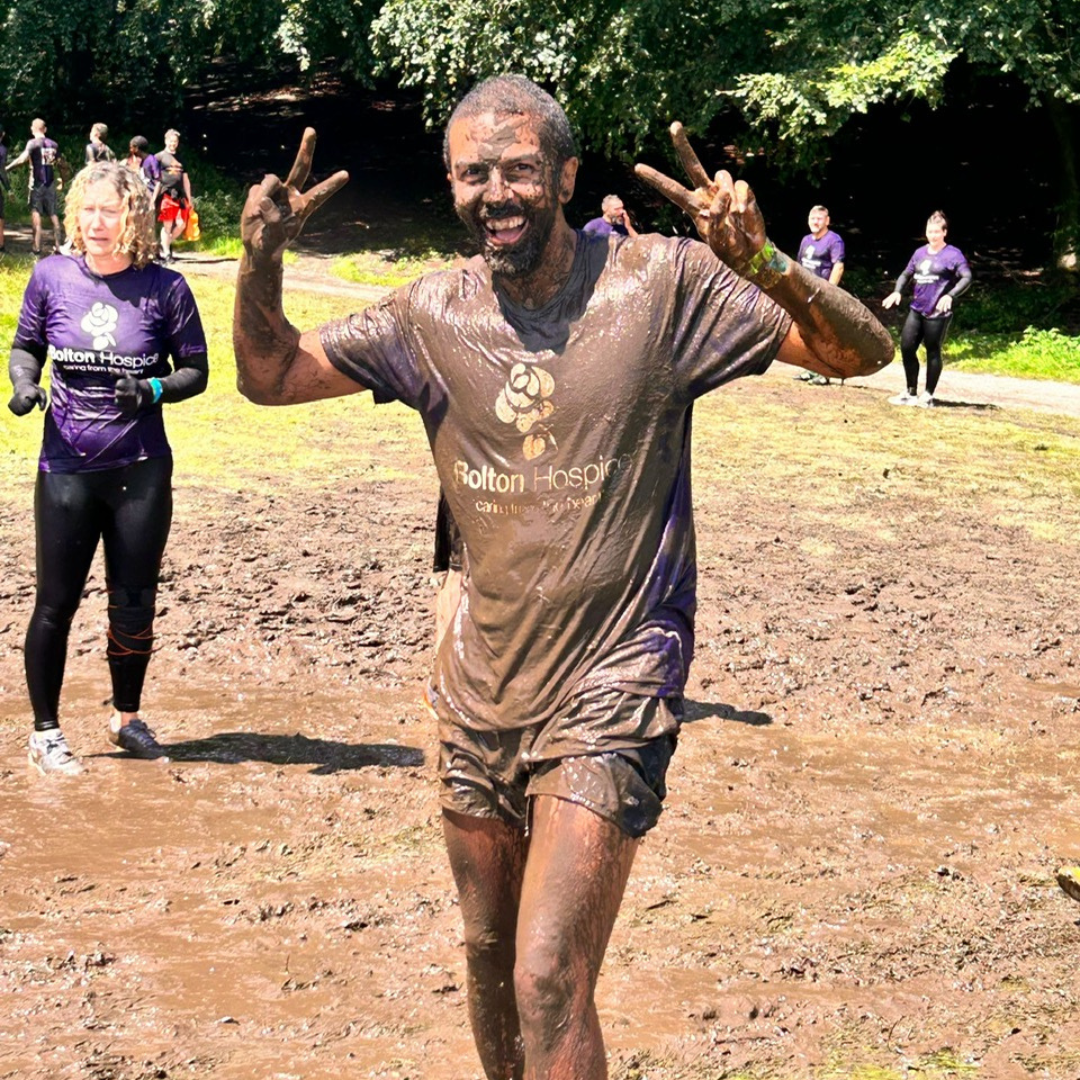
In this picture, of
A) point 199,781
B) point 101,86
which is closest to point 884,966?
point 199,781

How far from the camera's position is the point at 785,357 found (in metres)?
3.48

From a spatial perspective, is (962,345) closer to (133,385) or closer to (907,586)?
(907,586)

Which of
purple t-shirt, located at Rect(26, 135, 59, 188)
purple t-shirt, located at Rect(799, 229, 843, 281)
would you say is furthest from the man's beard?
purple t-shirt, located at Rect(26, 135, 59, 188)

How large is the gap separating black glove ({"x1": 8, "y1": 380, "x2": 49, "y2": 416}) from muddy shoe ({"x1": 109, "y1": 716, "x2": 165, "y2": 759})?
152 centimetres

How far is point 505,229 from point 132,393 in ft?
9.69

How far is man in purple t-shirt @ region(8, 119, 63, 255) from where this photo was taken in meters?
22.6

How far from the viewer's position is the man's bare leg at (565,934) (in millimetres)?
3088

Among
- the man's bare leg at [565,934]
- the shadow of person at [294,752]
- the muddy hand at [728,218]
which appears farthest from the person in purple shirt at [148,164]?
the man's bare leg at [565,934]

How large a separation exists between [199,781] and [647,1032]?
8.84ft

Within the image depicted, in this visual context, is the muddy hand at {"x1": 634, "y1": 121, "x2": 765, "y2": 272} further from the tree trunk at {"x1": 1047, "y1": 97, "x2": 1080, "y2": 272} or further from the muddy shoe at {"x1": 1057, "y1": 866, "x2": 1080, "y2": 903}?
the tree trunk at {"x1": 1047, "y1": 97, "x2": 1080, "y2": 272}

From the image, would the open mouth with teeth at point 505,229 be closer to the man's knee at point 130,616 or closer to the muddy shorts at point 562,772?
the muddy shorts at point 562,772

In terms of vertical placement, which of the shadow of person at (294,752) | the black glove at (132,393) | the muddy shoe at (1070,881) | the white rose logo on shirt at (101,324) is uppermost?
the white rose logo on shirt at (101,324)

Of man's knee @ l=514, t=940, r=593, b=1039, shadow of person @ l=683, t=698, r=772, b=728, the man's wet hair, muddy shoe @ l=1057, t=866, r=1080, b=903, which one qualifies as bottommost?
shadow of person @ l=683, t=698, r=772, b=728

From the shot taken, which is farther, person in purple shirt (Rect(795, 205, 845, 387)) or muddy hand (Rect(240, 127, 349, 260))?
person in purple shirt (Rect(795, 205, 845, 387))
